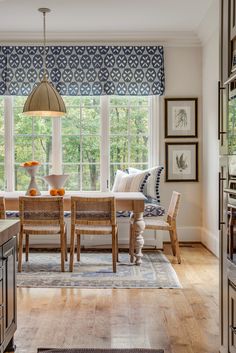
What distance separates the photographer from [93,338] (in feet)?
9.14

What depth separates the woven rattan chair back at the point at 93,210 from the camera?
176 inches

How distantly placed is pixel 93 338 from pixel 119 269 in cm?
191

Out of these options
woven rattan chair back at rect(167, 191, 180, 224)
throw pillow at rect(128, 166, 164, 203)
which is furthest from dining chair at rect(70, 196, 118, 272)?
throw pillow at rect(128, 166, 164, 203)

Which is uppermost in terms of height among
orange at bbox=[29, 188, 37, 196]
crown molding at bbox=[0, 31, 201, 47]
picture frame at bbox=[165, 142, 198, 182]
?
crown molding at bbox=[0, 31, 201, 47]

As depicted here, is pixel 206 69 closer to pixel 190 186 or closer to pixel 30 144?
pixel 190 186

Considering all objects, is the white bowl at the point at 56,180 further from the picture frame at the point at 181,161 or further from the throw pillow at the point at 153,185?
the picture frame at the point at 181,161

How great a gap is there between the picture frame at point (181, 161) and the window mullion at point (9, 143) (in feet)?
7.19

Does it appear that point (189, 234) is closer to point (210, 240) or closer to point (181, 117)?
point (210, 240)

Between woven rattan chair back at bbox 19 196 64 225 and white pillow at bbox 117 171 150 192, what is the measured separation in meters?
1.51

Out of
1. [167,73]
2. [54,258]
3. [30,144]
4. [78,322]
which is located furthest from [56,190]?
[167,73]

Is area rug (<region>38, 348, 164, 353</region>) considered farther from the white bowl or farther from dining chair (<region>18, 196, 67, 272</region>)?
the white bowl

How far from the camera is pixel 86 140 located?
255 inches

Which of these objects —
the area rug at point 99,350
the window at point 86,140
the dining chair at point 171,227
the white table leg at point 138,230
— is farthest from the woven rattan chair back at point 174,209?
the area rug at point 99,350

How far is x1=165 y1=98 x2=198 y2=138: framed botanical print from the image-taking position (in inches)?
251
